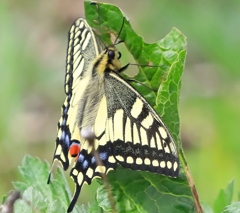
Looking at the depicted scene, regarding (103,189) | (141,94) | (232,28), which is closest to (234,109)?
(232,28)

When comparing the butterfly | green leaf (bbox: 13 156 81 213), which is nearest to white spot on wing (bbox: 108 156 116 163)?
the butterfly

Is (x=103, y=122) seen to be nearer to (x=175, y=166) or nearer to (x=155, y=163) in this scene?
(x=155, y=163)

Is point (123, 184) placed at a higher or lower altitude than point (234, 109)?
lower

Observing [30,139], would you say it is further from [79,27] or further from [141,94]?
[141,94]

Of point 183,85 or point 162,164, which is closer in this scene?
point 162,164

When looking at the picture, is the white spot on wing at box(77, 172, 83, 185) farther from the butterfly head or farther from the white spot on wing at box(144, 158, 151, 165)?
the butterfly head

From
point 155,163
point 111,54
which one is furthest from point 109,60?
point 155,163
